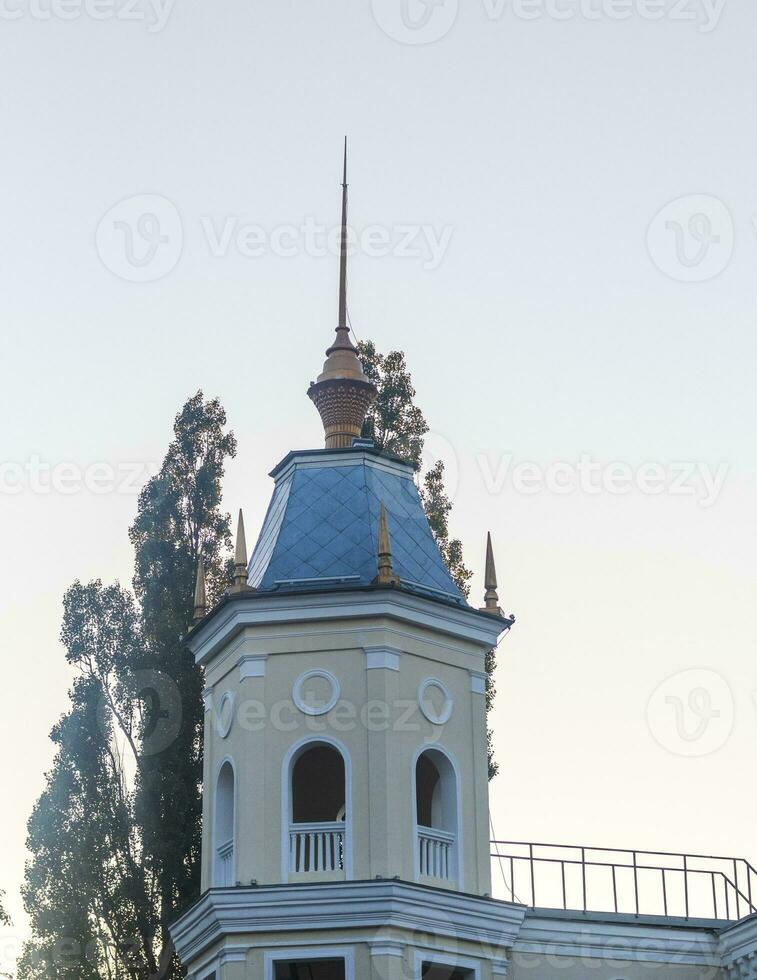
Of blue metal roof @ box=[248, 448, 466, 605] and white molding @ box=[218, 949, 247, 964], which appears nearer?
white molding @ box=[218, 949, 247, 964]

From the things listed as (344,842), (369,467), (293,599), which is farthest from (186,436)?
(344,842)

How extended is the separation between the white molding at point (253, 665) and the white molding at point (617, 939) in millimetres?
5569

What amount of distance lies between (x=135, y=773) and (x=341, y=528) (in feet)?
31.8

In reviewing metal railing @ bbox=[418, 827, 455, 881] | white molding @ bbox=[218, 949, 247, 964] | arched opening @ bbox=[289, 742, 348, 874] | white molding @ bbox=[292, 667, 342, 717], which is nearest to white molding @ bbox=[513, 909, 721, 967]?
metal railing @ bbox=[418, 827, 455, 881]

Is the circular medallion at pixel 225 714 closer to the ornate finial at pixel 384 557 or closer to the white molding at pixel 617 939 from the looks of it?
the ornate finial at pixel 384 557

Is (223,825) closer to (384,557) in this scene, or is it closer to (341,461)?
(384,557)

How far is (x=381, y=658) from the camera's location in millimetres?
26078

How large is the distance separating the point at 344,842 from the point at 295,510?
577 centimetres

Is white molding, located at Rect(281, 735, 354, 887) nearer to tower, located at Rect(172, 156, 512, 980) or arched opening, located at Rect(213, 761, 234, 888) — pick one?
tower, located at Rect(172, 156, 512, 980)

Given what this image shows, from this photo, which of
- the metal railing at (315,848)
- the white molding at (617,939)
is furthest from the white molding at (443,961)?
the metal railing at (315,848)

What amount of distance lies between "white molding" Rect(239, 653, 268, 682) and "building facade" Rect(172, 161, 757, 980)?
0.02 meters

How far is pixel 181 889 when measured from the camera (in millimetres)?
33812

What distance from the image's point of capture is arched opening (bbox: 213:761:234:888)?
26.4 meters

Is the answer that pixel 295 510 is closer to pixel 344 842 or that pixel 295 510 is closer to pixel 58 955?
pixel 344 842
